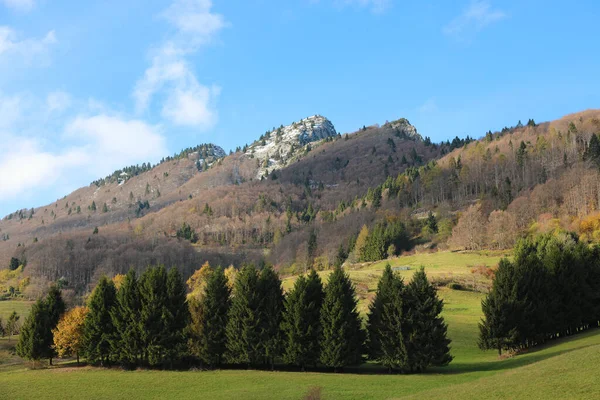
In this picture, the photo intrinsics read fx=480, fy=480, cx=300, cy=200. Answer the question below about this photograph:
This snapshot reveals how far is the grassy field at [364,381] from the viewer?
30172 mm

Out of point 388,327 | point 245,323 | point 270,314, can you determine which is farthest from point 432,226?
point 245,323

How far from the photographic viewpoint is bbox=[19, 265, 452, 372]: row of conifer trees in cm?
4984

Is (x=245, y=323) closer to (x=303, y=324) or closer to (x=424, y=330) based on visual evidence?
(x=303, y=324)

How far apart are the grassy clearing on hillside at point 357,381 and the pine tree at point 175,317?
141 inches

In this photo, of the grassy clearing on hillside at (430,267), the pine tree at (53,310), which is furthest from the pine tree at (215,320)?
the grassy clearing on hillside at (430,267)

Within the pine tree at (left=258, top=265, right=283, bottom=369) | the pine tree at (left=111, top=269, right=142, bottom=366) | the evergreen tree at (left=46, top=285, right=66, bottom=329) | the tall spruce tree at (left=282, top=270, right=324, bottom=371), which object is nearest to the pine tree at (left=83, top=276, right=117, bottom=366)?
the pine tree at (left=111, top=269, right=142, bottom=366)

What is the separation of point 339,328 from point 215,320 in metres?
15.5

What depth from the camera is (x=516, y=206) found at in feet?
525

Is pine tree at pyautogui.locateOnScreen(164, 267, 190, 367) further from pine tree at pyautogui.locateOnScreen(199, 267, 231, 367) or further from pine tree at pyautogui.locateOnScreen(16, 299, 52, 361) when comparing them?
pine tree at pyautogui.locateOnScreen(16, 299, 52, 361)

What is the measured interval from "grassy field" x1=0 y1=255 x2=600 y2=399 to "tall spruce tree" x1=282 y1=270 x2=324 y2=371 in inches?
103

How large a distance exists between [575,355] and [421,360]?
1502 centimetres

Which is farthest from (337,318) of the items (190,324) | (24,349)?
(24,349)

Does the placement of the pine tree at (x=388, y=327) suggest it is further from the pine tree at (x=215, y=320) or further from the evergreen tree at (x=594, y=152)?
the evergreen tree at (x=594, y=152)

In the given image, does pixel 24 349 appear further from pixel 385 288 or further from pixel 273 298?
pixel 385 288
